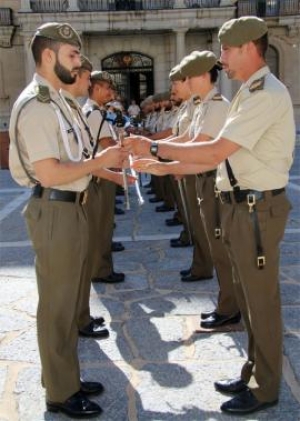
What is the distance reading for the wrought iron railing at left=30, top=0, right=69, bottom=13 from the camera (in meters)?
26.6

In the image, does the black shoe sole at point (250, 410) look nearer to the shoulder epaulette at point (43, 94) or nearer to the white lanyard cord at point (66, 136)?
the white lanyard cord at point (66, 136)

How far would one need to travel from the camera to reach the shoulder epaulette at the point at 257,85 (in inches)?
107

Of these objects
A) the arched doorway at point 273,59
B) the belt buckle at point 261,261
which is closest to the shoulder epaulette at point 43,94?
the belt buckle at point 261,261

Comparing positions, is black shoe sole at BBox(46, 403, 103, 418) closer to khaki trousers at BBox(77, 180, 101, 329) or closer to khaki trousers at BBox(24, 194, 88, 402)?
khaki trousers at BBox(24, 194, 88, 402)

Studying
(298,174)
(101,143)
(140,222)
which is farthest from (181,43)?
(101,143)

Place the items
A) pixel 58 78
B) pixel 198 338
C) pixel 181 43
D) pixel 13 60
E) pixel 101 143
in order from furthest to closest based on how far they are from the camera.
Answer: pixel 13 60
pixel 181 43
pixel 101 143
pixel 198 338
pixel 58 78

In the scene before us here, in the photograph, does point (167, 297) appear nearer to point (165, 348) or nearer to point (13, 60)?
point (165, 348)

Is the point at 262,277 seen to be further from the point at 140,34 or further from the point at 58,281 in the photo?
the point at 140,34

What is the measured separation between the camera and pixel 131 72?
96.1 feet

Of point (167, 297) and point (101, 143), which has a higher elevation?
point (101, 143)

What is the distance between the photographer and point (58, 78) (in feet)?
9.60

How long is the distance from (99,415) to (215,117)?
238cm

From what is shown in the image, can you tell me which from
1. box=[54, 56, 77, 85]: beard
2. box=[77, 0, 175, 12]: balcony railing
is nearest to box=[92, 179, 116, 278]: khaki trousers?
box=[54, 56, 77, 85]: beard

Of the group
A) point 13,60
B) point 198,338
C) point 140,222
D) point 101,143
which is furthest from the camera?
point 13,60
